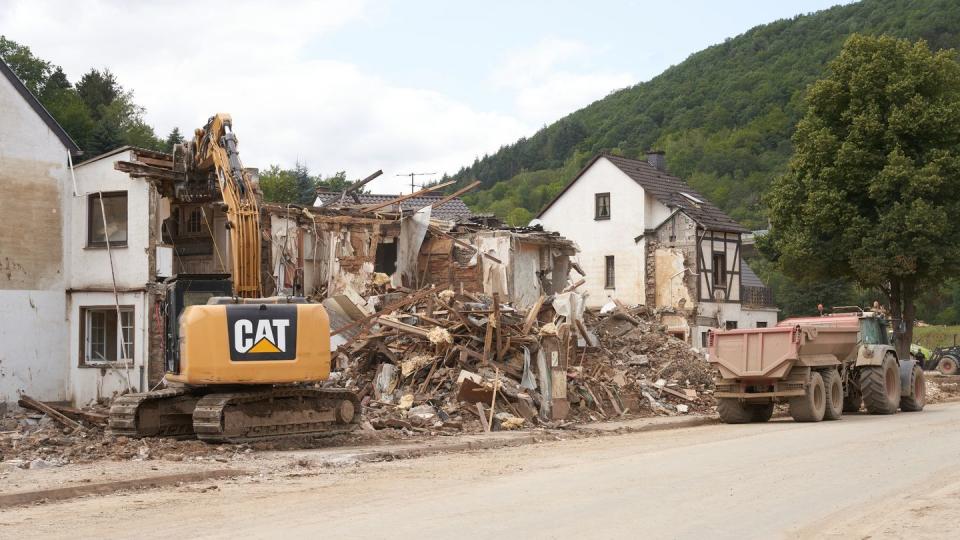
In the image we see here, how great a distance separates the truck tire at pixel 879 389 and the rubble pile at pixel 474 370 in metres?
4.00

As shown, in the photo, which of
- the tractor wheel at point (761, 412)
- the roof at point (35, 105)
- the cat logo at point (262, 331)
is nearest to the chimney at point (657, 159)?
the tractor wheel at point (761, 412)

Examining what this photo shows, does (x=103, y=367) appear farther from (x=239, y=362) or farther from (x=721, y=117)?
(x=721, y=117)

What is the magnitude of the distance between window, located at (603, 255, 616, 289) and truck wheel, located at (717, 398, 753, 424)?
2754 cm

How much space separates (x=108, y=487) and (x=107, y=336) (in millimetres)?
12754

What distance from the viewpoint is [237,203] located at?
58.9ft

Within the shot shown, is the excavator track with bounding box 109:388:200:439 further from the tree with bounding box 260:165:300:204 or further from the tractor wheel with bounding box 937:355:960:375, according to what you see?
the tree with bounding box 260:165:300:204

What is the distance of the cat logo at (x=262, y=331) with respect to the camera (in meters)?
16.3

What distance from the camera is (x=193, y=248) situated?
1023 inches

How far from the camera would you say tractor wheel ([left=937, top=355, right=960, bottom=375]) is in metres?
47.7

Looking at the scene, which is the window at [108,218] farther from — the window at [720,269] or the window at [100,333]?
the window at [720,269]

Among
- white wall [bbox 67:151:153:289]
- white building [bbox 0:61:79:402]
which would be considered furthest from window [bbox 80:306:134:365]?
white wall [bbox 67:151:153:289]

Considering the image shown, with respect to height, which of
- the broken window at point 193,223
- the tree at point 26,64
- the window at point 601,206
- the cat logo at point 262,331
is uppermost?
the tree at point 26,64

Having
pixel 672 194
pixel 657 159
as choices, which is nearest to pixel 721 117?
pixel 657 159

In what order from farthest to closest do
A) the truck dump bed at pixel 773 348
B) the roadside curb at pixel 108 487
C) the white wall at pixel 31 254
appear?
the white wall at pixel 31 254, the truck dump bed at pixel 773 348, the roadside curb at pixel 108 487
